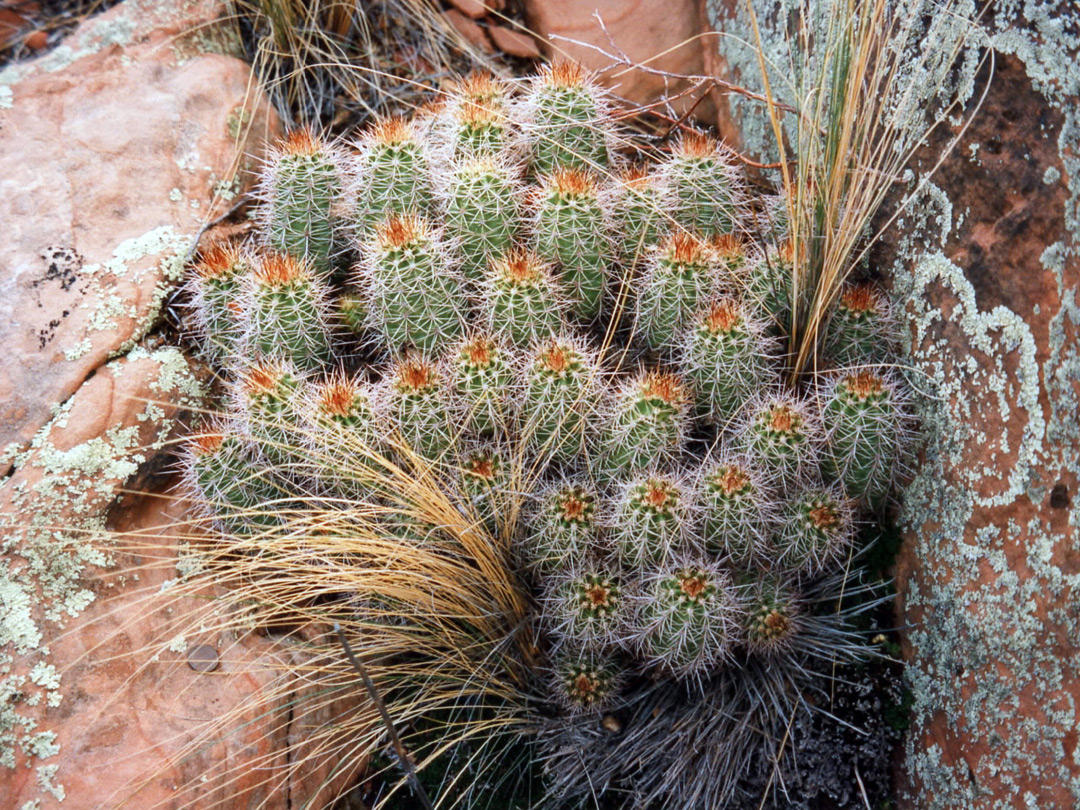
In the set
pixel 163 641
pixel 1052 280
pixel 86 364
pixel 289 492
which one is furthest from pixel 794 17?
pixel 163 641

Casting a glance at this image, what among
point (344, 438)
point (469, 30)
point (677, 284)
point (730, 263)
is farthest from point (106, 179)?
point (730, 263)

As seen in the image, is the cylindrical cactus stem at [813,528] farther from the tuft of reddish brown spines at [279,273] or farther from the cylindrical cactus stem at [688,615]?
the tuft of reddish brown spines at [279,273]

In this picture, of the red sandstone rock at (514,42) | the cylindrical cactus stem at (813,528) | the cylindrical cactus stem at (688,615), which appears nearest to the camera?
the cylindrical cactus stem at (688,615)

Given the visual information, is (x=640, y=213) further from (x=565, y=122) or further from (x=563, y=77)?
(x=563, y=77)

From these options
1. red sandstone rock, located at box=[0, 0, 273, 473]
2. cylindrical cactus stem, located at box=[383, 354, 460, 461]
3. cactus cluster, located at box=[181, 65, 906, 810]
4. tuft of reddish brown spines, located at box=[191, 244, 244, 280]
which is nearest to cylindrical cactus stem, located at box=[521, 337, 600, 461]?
cactus cluster, located at box=[181, 65, 906, 810]

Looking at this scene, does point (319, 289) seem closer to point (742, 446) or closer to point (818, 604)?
point (742, 446)

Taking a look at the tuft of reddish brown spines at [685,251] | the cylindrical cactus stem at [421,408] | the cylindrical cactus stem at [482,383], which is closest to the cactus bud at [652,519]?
the cylindrical cactus stem at [482,383]

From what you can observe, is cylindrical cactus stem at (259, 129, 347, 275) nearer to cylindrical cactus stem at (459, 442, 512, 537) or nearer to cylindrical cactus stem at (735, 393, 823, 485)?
cylindrical cactus stem at (459, 442, 512, 537)
